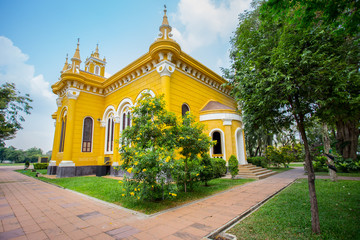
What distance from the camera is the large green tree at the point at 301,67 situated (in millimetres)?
2973

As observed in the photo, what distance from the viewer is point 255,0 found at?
8344mm

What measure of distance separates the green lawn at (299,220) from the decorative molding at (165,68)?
26.0 feet

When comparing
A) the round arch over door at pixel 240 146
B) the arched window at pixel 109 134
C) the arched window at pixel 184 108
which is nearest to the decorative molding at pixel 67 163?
the arched window at pixel 109 134

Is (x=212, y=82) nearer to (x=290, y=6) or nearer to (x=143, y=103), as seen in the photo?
(x=143, y=103)

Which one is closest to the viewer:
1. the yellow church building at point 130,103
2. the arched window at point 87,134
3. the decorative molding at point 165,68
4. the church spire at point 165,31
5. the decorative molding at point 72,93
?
the decorative molding at point 165,68

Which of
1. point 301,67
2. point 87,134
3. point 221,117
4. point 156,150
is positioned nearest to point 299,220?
point 301,67

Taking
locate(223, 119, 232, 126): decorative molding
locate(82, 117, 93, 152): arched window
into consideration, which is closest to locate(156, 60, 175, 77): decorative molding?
locate(223, 119, 232, 126): decorative molding

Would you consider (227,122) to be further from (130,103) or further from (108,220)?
(108,220)

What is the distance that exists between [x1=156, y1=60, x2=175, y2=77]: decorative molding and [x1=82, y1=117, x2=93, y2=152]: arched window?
8.05 m

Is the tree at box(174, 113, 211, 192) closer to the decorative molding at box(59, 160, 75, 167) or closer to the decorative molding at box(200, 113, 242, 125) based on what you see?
the decorative molding at box(200, 113, 242, 125)

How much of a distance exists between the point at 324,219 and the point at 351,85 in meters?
2.82

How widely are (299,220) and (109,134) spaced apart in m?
13.6

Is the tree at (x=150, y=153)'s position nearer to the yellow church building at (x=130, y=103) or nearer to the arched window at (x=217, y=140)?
the yellow church building at (x=130, y=103)

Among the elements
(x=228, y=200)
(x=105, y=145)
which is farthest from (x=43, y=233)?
(x=105, y=145)
